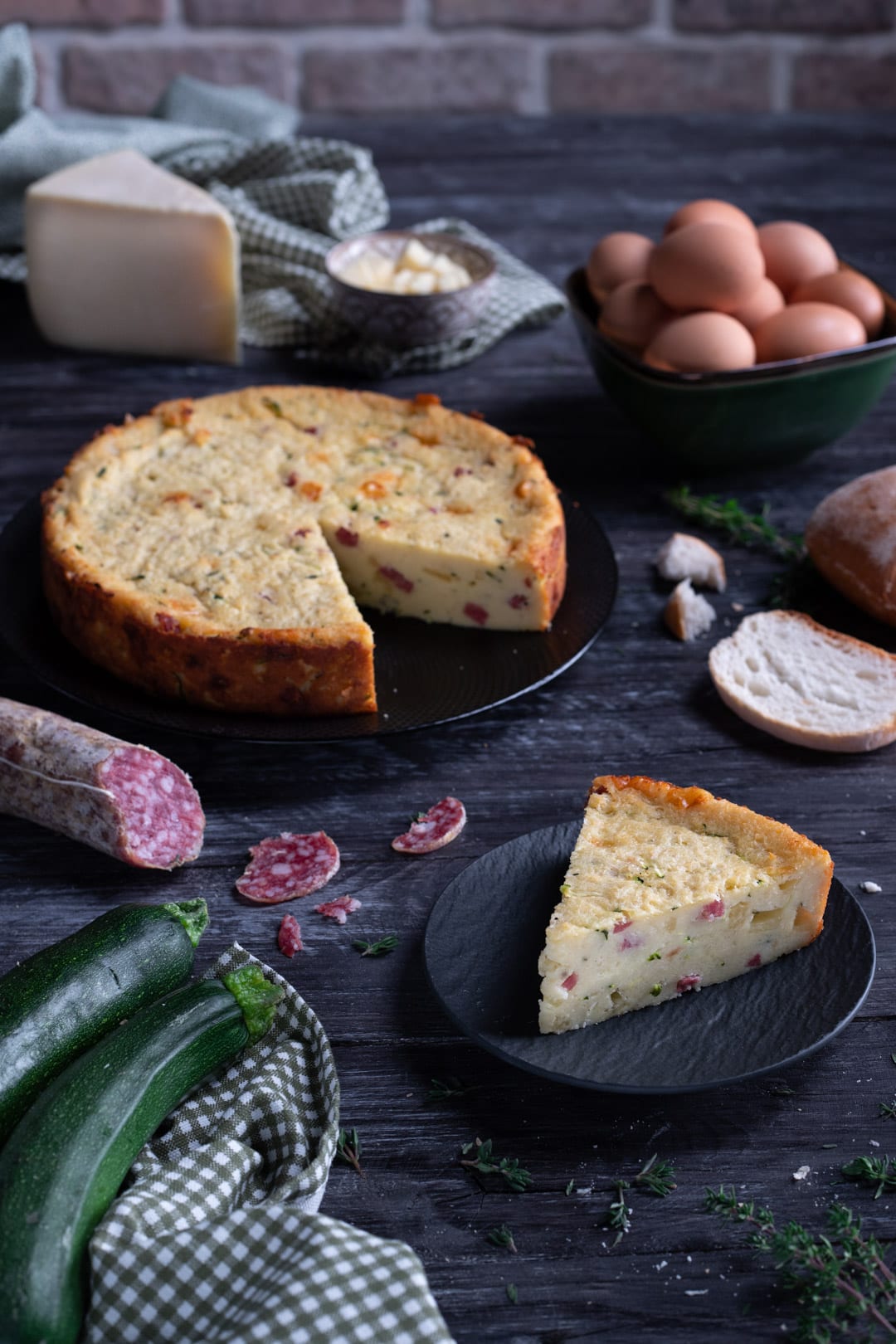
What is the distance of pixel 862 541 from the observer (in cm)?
309

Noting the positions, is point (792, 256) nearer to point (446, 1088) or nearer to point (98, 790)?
point (98, 790)

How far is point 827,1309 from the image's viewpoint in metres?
1.73

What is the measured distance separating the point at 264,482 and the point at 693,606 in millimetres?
991

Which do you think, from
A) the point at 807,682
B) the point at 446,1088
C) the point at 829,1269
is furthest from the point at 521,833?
the point at 829,1269

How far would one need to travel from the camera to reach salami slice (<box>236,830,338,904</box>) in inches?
96.1

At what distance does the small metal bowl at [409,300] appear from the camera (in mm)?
3975

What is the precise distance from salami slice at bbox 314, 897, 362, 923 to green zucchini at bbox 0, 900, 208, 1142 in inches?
8.9

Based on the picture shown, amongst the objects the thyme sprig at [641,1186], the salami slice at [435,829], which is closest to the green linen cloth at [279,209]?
the salami slice at [435,829]

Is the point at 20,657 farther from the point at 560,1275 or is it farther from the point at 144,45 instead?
the point at 144,45

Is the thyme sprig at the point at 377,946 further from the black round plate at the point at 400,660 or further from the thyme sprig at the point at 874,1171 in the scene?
the thyme sprig at the point at 874,1171

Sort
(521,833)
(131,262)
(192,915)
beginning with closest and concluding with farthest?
(192,915)
(521,833)
(131,262)

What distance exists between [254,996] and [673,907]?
63 centimetres

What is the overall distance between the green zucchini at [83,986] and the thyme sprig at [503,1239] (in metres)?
0.61

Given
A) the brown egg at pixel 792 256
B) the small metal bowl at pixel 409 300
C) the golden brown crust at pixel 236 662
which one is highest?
the brown egg at pixel 792 256
